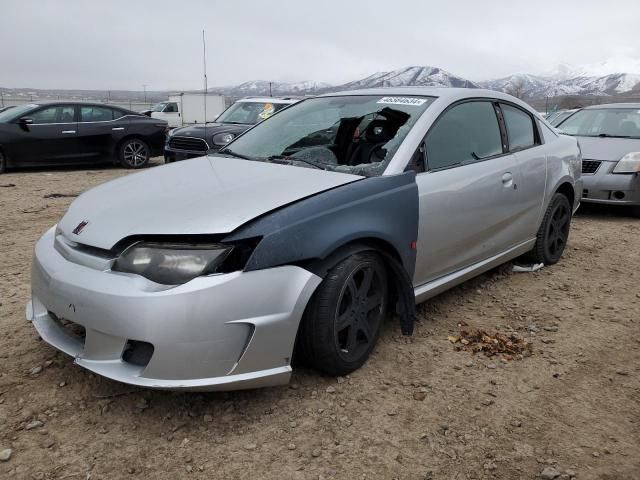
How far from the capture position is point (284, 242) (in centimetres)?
232

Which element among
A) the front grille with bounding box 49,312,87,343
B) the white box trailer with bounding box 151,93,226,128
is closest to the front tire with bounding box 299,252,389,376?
the front grille with bounding box 49,312,87,343

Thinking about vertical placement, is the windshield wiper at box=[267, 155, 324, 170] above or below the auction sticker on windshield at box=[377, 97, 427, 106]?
below

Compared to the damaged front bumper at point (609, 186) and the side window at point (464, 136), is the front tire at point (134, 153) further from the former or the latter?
the side window at point (464, 136)

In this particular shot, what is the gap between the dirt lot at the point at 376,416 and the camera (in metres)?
2.15

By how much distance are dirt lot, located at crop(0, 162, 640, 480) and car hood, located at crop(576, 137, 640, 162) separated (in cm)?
Result: 388

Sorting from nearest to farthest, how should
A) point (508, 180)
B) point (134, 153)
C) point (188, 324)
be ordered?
point (188, 324) → point (508, 180) → point (134, 153)

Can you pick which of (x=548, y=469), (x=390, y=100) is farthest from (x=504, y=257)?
(x=548, y=469)

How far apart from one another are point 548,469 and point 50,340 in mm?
2250

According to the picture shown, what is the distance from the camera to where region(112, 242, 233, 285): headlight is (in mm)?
2223

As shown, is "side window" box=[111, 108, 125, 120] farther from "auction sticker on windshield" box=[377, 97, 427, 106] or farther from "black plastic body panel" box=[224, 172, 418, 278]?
"black plastic body panel" box=[224, 172, 418, 278]

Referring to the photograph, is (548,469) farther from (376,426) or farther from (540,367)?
(540,367)

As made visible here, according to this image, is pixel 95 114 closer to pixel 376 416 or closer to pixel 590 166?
pixel 590 166

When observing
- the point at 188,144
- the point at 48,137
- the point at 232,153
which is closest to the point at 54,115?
the point at 48,137

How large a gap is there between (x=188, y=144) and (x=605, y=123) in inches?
251
